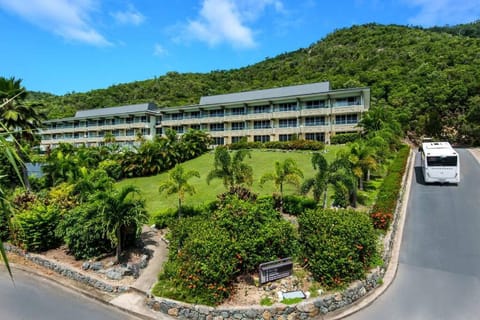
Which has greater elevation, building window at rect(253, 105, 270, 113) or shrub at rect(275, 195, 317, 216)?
building window at rect(253, 105, 270, 113)

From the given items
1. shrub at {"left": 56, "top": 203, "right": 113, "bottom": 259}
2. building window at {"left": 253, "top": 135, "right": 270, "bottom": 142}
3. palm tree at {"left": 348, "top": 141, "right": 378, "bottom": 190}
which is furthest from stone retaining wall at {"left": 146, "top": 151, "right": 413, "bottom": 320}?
building window at {"left": 253, "top": 135, "right": 270, "bottom": 142}

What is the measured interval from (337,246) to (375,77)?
6600cm

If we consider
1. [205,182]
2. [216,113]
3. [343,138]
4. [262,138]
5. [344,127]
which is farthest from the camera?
[216,113]

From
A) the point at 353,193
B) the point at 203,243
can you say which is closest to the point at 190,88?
the point at 353,193

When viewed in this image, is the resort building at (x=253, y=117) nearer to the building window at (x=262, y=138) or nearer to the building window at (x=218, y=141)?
the building window at (x=218, y=141)

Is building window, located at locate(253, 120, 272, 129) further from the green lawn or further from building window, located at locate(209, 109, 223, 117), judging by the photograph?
the green lawn

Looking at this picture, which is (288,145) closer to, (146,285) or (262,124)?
(262,124)

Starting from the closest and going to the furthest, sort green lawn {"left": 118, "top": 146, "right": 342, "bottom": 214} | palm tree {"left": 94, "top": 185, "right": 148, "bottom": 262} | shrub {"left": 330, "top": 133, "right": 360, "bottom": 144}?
palm tree {"left": 94, "top": 185, "right": 148, "bottom": 262}
green lawn {"left": 118, "top": 146, "right": 342, "bottom": 214}
shrub {"left": 330, "top": 133, "right": 360, "bottom": 144}

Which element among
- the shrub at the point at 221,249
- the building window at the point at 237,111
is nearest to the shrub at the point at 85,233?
the shrub at the point at 221,249

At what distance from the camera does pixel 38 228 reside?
15398 millimetres

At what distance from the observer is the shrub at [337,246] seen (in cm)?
1080

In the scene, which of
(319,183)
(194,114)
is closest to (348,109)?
(319,183)

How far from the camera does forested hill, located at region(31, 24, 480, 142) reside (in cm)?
5566

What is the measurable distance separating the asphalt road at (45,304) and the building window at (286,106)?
4122cm
